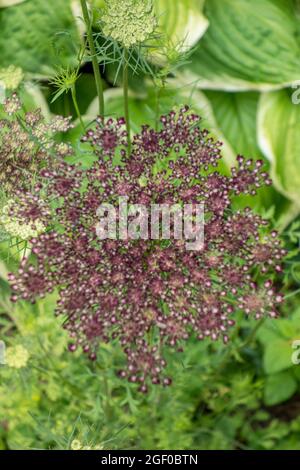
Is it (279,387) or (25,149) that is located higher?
Answer: (25,149)

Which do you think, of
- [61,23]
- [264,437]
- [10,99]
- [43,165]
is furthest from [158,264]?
[61,23]

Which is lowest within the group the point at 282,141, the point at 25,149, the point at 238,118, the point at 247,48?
the point at 25,149

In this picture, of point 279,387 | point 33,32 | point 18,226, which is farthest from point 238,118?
point 18,226

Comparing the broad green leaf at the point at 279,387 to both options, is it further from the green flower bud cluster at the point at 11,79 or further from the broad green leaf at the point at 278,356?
the green flower bud cluster at the point at 11,79

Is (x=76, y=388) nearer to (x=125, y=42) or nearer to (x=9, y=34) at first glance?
(x=125, y=42)

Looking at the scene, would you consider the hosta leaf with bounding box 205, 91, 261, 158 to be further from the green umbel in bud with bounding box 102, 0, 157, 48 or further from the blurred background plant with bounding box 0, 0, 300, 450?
the green umbel in bud with bounding box 102, 0, 157, 48

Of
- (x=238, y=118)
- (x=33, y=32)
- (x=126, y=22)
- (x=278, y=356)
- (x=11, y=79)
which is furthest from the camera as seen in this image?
(x=238, y=118)

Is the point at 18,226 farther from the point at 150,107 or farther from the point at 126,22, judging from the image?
the point at 150,107

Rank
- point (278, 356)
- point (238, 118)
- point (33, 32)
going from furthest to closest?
point (238, 118) < point (33, 32) < point (278, 356)
